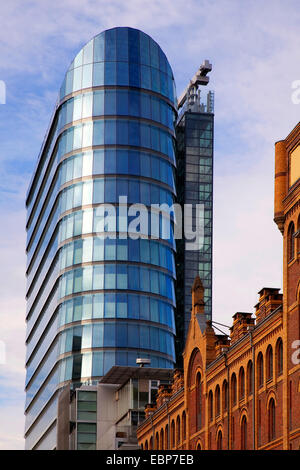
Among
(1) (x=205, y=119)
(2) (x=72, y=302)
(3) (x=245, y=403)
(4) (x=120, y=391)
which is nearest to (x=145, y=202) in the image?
(2) (x=72, y=302)

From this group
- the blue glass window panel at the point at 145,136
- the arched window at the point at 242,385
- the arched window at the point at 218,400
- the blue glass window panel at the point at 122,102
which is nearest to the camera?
the arched window at the point at 242,385

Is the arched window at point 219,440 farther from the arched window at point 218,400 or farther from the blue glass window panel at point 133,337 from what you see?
the blue glass window panel at point 133,337

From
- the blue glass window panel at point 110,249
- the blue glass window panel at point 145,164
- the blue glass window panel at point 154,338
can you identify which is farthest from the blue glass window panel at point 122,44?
the blue glass window panel at point 154,338

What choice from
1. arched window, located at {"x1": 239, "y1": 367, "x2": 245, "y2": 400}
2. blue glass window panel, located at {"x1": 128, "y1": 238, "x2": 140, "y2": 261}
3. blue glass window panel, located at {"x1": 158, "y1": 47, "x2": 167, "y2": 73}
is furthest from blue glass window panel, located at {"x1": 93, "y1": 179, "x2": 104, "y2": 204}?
arched window, located at {"x1": 239, "y1": 367, "x2": 245, "y2": 400}

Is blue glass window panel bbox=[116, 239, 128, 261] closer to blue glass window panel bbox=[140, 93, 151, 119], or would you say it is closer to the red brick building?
blue glass window panel bbox=[140, 93, 151, 119]

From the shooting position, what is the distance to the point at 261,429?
59.1 meters

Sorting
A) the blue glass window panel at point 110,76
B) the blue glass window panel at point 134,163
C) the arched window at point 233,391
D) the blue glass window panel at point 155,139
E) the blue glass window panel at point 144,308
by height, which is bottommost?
the arched window at point 233,391

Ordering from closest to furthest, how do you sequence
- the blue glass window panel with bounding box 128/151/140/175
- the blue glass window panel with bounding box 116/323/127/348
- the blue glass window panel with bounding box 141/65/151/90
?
the blue glass window panel with bounding box 116/323/127/348 → the blue glass window panel with bounding box 128/151/140/175 → the blue glass window panel with bounding box 141/65/151/90

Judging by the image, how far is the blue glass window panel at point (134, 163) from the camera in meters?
131

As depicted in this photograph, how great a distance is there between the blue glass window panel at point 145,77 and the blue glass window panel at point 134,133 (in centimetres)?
509

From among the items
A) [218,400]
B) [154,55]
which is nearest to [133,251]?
[154,55]

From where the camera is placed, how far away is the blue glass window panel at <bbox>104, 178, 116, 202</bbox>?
425 ft

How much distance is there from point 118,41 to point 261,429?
8454cm

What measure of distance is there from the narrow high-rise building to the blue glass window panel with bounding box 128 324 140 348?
109 ft
